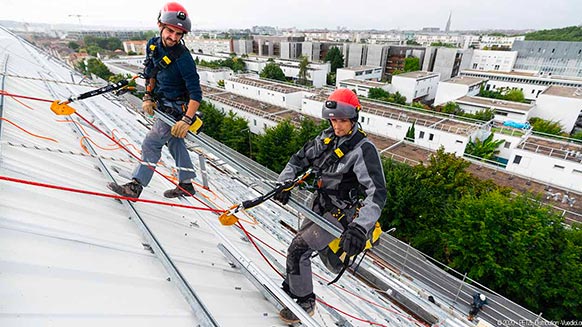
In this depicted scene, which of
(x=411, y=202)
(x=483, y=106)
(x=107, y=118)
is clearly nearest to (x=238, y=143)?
(x=411, y=202)

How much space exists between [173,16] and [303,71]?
48.7 metres

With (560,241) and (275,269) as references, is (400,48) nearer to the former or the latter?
(560,241)

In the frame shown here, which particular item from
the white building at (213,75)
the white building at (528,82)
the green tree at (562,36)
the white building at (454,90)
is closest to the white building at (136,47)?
the white building at (213,75)

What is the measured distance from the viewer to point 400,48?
55.4 metres

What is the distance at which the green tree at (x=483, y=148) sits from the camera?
21484 mm

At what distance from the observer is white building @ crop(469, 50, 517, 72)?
6072 centimetres

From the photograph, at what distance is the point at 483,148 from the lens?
21578mm

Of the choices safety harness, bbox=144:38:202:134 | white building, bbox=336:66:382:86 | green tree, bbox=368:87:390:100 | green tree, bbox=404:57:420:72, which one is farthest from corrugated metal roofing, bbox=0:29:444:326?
green tree, bbox=404:57:420:72

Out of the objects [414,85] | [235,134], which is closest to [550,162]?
[235,134]

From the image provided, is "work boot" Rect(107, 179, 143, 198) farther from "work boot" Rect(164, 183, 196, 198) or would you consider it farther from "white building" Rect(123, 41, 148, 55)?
"white building" Rect(123, 41, 148, 55)

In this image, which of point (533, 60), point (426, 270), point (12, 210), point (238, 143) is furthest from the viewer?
point (533, 60)

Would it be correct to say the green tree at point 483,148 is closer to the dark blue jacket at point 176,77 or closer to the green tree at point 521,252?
the green tree at point 521,252

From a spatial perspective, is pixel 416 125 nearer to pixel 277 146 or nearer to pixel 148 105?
pixel 277 146

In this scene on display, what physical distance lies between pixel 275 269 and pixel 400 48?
61.1 meters
